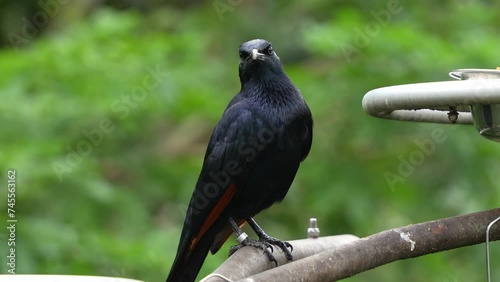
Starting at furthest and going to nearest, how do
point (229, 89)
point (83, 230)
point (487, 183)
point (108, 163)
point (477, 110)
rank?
point (229, 89) < point (108, 163) < point (487, 183) < point (83, 230) < point (477, 110)

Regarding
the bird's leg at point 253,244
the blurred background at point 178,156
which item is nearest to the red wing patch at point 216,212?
the bird's leg at point 253,244

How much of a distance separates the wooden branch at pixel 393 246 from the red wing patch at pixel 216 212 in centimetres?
121

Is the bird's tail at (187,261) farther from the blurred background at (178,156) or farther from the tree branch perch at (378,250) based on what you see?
the blurred background at (178,156)

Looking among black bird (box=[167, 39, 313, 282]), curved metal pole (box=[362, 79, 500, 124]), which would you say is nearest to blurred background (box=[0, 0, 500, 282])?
black bird (box=[167, 39, 313, 282])

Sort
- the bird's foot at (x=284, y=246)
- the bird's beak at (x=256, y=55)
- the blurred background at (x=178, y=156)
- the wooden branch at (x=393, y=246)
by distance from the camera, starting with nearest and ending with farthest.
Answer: the wooden branch at (x=393, y=246)
the bird's foot at (x=284, y=246)
the bird's beak at (x=256, y=55)
the blurred background at (x=178, y=156)

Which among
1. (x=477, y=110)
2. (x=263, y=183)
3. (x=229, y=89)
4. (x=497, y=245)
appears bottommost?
(x=497, y=245)

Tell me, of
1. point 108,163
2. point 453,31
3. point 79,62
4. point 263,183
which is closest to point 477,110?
point 263,183

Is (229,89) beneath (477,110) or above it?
beneath

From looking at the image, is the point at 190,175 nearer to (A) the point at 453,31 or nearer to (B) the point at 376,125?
(B) the point at 376,125

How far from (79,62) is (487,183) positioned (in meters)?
2.88

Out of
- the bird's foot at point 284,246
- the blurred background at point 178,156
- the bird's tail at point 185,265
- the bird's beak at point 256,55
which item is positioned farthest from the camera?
the blurred background at point 178,156

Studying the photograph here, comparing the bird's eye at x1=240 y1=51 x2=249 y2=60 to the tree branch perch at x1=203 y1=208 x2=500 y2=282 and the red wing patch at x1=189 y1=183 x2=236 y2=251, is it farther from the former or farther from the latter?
the tree branch perch at x1=203 y1=208 x2=500 y2=282

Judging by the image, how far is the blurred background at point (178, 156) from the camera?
576cm

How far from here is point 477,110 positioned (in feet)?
9.11
